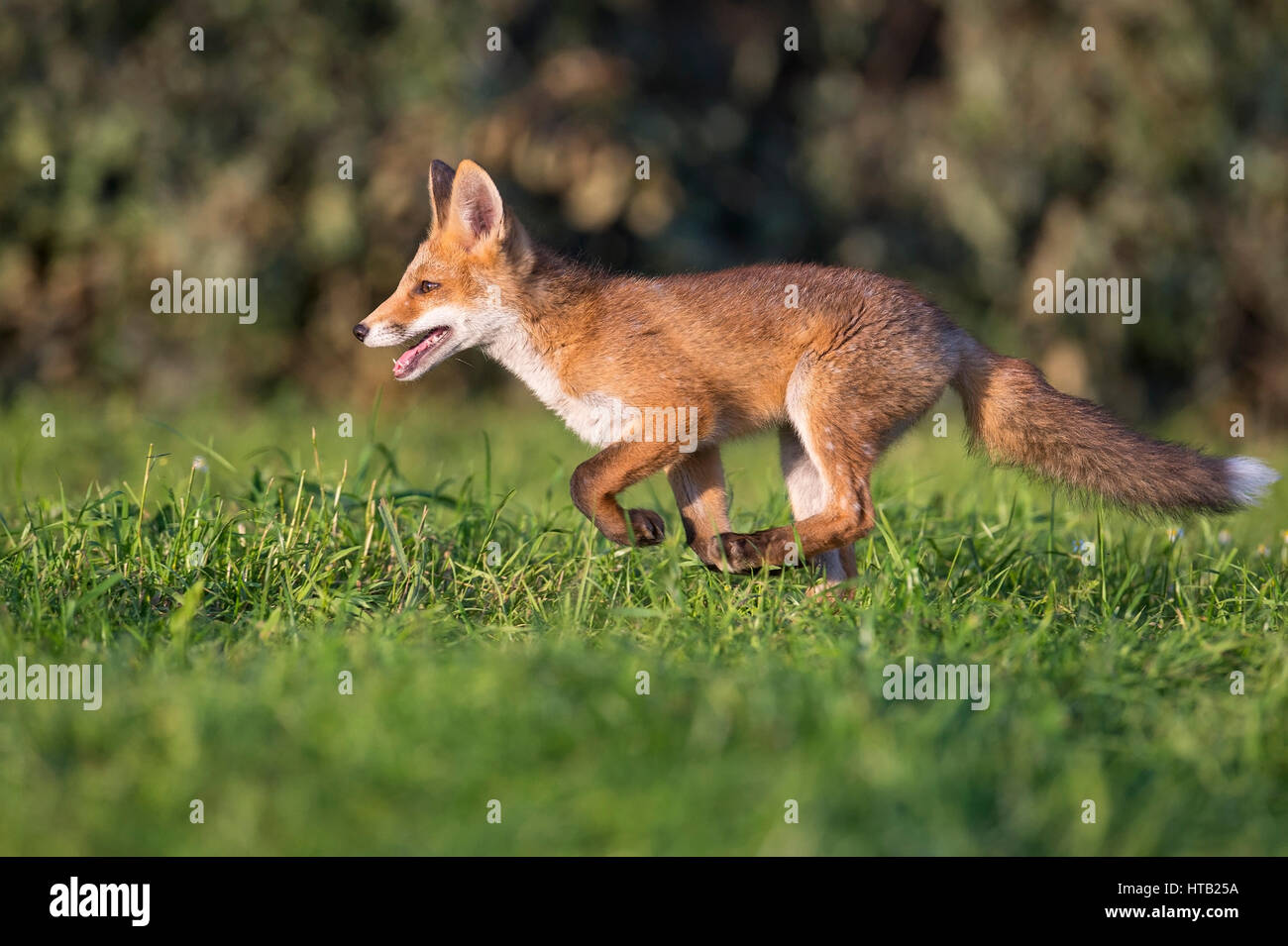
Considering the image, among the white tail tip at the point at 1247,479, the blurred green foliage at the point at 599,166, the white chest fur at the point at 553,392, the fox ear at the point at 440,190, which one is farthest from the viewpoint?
the blurred green foliage at the point at 599,166

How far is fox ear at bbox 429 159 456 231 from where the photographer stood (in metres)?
5.57

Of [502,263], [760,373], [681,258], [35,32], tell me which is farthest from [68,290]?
[760,373]

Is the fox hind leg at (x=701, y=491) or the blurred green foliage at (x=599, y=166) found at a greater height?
the blurred green foliage at (x=599, y=166)

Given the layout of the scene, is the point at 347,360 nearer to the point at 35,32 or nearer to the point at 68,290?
the point at 68,290

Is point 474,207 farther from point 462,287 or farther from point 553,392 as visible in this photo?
point 553,392

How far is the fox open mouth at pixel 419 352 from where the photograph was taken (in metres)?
5.29

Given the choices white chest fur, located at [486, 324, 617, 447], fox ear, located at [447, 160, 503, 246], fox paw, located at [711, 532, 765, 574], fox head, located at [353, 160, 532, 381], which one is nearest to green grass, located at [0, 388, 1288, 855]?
fox paw, located at [711, 532, 765, 574]

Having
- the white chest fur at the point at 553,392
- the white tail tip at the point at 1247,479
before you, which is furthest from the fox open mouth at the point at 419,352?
the white tail tip at the point at 1247,479

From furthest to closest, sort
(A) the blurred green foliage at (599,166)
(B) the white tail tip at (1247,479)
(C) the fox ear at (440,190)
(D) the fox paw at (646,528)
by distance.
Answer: (A) the blurred green foliage at (599,166) < (C) the fox ear at (440,190) < (D) the fox paw at (646,528) < (B) the white tail tip at (1247,479)

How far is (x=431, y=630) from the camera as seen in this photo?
429 cm

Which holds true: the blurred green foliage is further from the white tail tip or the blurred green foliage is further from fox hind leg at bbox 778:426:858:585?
the white tail tip

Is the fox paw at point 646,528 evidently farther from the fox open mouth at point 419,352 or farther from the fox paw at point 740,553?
the fox open mouth at point 419,352

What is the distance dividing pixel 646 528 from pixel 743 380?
677mm

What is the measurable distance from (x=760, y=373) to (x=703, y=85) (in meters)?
8.25
